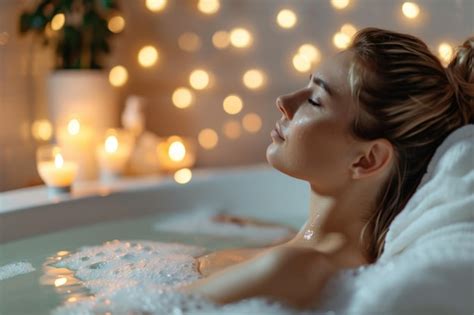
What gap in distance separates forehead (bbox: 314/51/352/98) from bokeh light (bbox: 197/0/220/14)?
1.66m

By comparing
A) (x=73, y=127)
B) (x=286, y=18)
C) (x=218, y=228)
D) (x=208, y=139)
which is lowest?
(x=218, y=228)

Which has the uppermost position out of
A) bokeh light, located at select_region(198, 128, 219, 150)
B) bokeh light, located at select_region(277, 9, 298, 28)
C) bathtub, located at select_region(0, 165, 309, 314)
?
bokeh light, located at select_region(277, 9, 298, 28)

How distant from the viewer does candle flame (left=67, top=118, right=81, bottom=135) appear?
2.45 meters

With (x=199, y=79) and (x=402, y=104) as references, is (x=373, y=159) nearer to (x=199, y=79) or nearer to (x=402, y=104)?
(x=402, y=104)

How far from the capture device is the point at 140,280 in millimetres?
1293

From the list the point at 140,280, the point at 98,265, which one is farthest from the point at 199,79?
the point at 140,280

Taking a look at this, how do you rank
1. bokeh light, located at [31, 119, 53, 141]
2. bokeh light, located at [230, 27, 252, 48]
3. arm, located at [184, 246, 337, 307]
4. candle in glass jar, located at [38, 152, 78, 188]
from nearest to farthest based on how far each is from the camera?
arm, located at [184, 246, 337, 307], candle in glass jar, located at [38, 152, 78, 188], bokeh light, located at [31, 119, 53, 141], bokeh light, located at [230, 27, 252, 48]

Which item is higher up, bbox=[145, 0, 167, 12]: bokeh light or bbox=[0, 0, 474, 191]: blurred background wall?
bbox=[145, 0, 167, 12]: bokeh light

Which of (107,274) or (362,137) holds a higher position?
(362,137)

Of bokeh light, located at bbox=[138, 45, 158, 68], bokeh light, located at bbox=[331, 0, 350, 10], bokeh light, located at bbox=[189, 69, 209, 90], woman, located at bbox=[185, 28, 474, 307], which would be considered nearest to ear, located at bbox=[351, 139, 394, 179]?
woman, located at bbox=[185, 28, 474, 307]

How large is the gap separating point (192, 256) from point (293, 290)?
1.54ft

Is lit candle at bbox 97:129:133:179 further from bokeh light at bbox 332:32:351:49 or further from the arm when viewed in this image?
the arm

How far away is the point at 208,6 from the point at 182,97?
0.40m

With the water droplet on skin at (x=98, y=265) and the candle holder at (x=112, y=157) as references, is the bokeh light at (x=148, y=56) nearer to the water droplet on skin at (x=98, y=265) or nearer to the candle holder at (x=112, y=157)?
the candle holder at (x=112, y=157)
